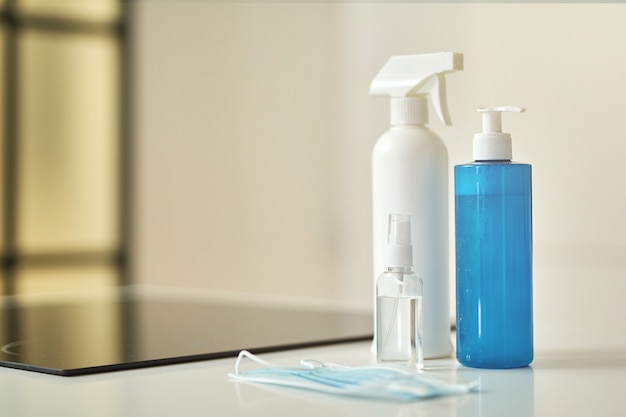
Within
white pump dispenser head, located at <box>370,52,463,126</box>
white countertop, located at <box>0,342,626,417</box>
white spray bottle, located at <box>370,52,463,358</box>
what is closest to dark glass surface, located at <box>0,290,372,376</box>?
white countertop, located at <box>0,342,626,417</box>

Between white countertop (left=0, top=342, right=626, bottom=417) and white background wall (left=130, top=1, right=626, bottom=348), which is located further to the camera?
white background wall (left=130, top=1, right=626, bottom=348)

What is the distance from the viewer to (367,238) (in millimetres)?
1614

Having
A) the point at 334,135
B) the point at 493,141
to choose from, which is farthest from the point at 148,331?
the point at 334,135

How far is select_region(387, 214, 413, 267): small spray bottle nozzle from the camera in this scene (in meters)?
0.77

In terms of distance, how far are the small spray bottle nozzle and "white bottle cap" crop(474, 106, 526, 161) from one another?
82 millimetres

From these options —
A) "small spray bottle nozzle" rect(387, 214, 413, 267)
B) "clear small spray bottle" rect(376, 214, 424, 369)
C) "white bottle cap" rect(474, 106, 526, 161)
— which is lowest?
"clear small spray bottle" rect(376, 214, 424, 369)

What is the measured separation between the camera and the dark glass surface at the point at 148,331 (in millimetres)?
836

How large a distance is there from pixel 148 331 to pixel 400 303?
0.37 m

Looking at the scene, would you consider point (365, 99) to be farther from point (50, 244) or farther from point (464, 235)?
point (50, 244)

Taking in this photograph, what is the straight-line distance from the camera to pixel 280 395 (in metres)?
0.66

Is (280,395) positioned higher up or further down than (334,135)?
further down

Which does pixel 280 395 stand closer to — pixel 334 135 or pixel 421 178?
pixel 421 178

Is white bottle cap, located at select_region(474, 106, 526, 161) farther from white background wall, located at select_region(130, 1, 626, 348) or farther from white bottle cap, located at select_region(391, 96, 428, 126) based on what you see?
white background wall, located at select_region(130, 1, 626, 348)

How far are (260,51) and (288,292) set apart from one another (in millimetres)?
647
